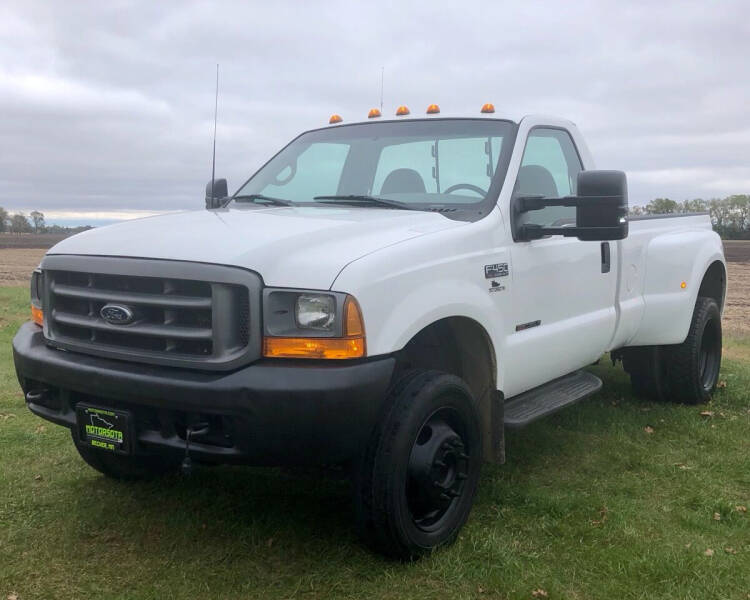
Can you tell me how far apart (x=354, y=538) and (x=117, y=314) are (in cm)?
152

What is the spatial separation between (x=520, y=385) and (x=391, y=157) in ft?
5.05

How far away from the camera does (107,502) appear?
4.34m

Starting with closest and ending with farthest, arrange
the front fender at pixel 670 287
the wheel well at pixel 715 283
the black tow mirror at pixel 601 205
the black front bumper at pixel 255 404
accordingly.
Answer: the black front bumper at pixel 255 404, the black tow mirror at pixel 601 205, the front fender at pixel 670 287, the wheel well at pixel 715 283

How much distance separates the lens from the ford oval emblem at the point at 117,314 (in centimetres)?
339

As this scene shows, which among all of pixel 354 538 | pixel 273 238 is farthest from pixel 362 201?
pixel 354 538

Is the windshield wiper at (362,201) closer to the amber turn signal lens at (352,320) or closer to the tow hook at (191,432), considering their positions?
the amber turn signal lens at (352,320)

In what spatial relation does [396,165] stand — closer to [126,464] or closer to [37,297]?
[37,297]

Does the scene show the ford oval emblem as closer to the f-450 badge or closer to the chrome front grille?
the chrome front grille

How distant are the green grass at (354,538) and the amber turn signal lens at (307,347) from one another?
1.03 metres

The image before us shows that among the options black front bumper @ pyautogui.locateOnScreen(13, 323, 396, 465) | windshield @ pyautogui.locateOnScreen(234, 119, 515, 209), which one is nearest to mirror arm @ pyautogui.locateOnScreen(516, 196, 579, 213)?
windshield @ pyautogui.locateOnScreen(234, 119, 515, 209)

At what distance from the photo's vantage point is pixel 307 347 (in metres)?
3.15

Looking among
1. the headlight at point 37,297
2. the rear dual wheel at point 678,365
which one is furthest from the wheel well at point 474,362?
the rear dual wheel at point 678,365

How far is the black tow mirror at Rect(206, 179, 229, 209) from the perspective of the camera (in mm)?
5290

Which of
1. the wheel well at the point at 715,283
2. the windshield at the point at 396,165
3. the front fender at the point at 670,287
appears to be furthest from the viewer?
the wheel well at the point at 715,283
